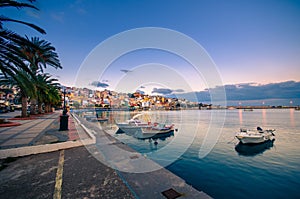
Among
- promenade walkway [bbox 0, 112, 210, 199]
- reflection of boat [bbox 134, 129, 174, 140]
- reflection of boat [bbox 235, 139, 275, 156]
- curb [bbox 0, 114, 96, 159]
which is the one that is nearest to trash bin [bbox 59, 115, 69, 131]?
curb [bbox 0, 114, 96, 159]

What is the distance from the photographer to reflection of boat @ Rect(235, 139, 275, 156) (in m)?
13.1

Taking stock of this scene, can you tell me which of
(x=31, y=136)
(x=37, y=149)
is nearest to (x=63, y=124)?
(x=31, y=136)

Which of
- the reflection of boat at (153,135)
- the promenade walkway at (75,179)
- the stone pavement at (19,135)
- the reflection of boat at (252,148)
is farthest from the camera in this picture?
the reflection of boat at (153,135)

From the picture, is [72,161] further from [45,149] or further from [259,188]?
[259,188]

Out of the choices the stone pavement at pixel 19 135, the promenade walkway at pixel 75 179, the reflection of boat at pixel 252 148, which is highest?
the stone pavement at pixel 19 135

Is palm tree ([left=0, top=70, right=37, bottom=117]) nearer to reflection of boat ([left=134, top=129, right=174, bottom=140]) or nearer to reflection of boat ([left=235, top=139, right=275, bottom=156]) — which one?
reflection of boat ([left=134, top=129, right=174, bottom=140])

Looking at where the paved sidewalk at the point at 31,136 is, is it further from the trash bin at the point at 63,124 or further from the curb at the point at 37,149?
the curb at the point at 37,149

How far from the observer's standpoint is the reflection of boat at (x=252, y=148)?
13.1 metres

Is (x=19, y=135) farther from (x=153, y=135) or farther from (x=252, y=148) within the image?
(x=252, y=148)

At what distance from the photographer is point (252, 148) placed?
1463 centimetres

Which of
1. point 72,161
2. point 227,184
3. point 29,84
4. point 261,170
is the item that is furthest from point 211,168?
point 29,84

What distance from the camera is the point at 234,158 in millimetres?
11375

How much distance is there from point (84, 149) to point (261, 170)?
11.5 metres

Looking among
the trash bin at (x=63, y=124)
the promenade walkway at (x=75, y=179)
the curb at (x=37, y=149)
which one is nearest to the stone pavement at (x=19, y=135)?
the curb at (x=37, y=149)
